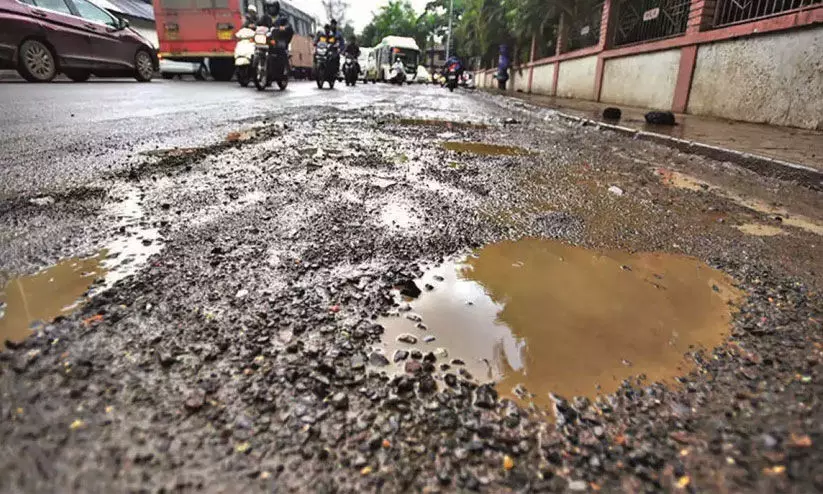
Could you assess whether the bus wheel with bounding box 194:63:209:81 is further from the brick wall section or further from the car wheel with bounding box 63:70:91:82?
the brick wall section

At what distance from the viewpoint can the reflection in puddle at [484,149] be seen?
13.0 ft

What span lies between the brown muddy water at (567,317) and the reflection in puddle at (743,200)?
40.8 inches

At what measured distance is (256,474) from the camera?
762 millimetres

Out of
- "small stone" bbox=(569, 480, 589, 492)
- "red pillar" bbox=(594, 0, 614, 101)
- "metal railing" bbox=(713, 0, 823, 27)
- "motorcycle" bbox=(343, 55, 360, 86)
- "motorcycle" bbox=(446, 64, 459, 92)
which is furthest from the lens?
"motorcycle" bbox=(446, 64, 459, 92)

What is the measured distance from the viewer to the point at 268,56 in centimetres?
1012

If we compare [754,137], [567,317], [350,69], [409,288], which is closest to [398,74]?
[350,69]

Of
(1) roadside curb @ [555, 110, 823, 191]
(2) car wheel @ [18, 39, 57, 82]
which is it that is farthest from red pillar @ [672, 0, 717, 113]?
(2) car wheel @ [18, 39, 57, 82]

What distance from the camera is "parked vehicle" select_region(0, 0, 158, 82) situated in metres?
7.66

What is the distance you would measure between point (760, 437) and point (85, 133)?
Result: 466cm

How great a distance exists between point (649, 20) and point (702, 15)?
250cm

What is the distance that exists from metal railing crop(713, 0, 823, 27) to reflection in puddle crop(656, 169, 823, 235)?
4.23 metres

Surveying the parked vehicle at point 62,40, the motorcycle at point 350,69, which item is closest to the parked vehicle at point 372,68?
the motorcycle at point 350,69

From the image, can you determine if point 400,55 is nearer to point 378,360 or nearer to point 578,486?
point 378,360

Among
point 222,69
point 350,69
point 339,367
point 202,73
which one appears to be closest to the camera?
point 339,367
